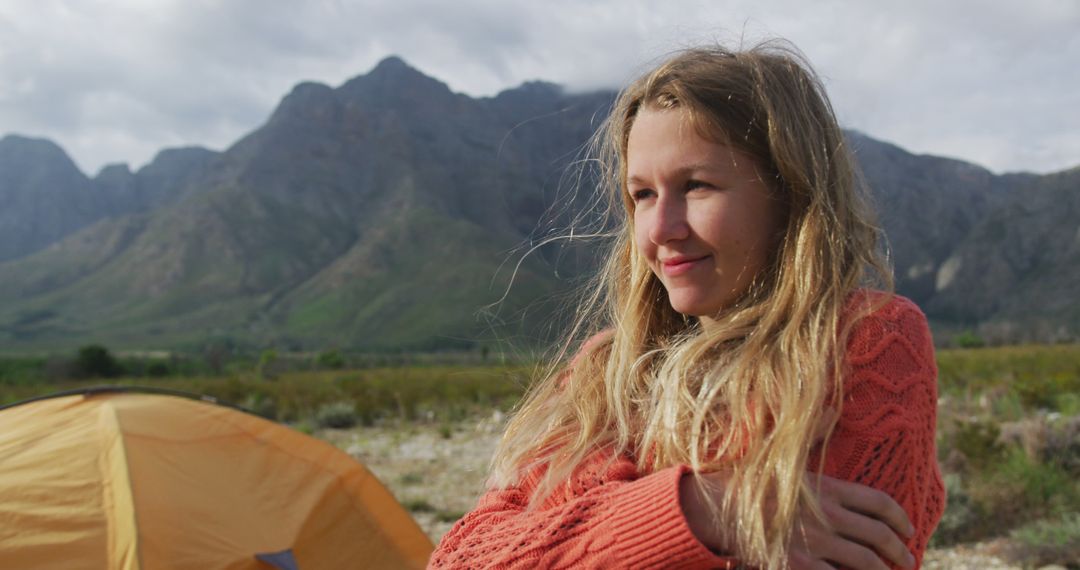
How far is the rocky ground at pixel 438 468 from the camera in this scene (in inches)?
249

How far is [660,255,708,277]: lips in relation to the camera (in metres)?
1.64

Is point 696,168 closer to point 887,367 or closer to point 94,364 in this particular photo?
point 887,367

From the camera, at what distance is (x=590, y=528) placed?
1471mm

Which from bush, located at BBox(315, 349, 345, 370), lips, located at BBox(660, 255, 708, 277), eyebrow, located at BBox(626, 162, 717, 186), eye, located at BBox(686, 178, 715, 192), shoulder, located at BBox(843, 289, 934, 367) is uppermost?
eyebrow, located at BBox(626, 162, 717, 186)

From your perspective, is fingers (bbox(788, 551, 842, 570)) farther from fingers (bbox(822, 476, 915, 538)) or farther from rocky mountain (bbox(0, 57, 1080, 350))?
rocky mountain (bbox(0, 57, 1080, 350))

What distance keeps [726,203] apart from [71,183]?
219 metres

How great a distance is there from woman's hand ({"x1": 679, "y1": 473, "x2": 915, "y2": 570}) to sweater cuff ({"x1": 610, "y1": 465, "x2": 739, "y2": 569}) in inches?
1.3

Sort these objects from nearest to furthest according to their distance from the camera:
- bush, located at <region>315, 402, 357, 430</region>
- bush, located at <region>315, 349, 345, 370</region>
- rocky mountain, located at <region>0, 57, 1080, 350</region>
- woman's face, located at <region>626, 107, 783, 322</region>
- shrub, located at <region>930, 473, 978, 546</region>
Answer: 1. woman's face, located at <region>626, 107, 783, 322</region>
2. shrub, located at <region>930, 473, 978, 546</region>
3. bush, located at <region>315, 402, 357, 430</region>
4. bush, located at <region>315, 349, 345, 370</region>
5. rocky mountain, located at <region>0, 57, 1080, 350</region>

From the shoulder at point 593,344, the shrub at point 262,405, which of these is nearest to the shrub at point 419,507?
the shoulder at point 593,344

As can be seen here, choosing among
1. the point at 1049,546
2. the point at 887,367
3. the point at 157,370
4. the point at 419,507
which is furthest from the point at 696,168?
the point at 157,370

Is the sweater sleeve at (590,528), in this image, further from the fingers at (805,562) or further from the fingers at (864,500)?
the fingers at (864,500)

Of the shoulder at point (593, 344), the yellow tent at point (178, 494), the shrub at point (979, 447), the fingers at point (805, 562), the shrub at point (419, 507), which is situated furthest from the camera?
the shrub at point (419, 507)

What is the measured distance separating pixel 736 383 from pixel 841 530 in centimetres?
31

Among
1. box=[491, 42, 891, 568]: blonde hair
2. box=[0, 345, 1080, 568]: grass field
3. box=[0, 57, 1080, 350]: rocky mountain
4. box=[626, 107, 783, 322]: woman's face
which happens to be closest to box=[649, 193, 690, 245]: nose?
box=[626, 107, 783, 322]: woman's face
